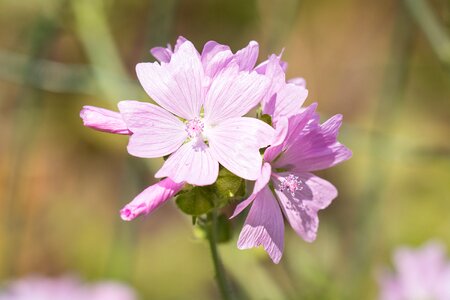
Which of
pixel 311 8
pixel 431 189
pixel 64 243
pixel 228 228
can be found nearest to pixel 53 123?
pixel 64 243

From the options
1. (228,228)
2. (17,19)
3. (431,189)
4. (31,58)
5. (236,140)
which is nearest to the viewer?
(236,140)

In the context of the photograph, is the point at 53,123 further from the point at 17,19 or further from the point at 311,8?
the point at 311,8

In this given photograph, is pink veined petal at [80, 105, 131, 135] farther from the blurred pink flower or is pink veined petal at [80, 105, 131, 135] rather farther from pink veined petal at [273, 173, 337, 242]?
the blurred pink flower

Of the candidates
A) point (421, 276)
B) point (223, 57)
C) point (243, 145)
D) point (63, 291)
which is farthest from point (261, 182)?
point (63, 291)

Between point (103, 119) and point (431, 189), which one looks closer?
point (103, 119)

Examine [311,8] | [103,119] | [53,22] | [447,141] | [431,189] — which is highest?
[311,8]

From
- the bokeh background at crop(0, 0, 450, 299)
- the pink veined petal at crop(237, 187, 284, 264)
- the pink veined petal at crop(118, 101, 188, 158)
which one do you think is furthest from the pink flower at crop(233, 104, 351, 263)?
the bokeh background at crop(0, 0, 450, 299)

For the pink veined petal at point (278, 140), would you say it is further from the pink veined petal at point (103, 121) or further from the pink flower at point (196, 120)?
the pink veined petal at point (103, 121)
